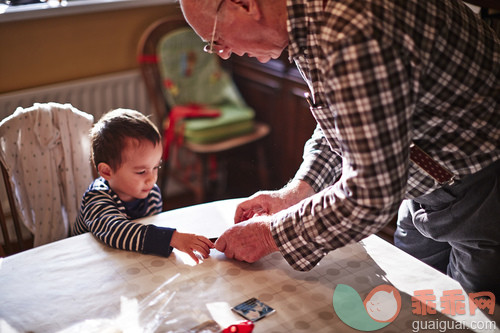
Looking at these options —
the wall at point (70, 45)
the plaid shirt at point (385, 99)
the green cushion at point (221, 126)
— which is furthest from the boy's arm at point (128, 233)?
the wall at point (70, 45)

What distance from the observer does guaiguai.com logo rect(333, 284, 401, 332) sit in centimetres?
111

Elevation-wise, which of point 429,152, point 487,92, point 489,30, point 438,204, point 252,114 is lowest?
point 252,114

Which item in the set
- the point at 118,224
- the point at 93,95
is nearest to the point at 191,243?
the point at 118,224

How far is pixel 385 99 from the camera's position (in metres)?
0.95

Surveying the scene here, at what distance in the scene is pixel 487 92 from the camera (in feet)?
3.60

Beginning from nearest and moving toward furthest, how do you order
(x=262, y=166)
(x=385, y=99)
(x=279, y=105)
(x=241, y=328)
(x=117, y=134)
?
1. (x=385, y=99)
2. (x=241, y=328)
3. (x=117, y=134)
4. (x=279, y=105)
5. (x=262, y=166)

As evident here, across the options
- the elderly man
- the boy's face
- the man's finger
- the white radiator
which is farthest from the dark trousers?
the white radiator

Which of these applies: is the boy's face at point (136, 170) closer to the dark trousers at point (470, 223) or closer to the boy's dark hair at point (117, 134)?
the boy's dark hair at point (117, 134)

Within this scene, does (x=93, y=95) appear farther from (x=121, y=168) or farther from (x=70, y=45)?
(x=121, y=168)

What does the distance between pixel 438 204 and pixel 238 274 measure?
1.57 ft

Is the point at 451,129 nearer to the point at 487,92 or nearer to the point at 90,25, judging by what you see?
the point at 487,92

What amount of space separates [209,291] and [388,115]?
Result: 0.55 metres

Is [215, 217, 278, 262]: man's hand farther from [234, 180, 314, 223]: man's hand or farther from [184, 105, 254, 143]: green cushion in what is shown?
[184, 105, 254, 143]: green cushion

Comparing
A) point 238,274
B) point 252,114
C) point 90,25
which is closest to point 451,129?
point 238,274
